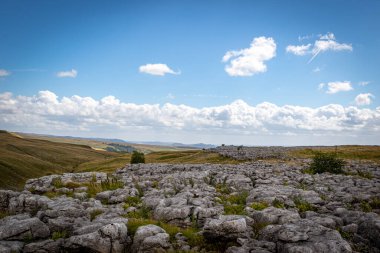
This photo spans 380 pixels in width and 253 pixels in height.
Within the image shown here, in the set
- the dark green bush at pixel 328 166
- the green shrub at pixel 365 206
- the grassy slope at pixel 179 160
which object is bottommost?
the grassy slope at pixel 179 160

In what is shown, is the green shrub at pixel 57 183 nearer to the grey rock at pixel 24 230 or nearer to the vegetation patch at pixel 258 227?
the grey rock at pixel 24 230

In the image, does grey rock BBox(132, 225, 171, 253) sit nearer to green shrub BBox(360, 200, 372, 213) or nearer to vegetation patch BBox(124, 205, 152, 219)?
vegetation patch BBox(124, 205, 152, 219)

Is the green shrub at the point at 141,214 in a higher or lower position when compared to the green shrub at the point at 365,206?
lower

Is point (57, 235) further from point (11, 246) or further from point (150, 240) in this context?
point (150, 240)

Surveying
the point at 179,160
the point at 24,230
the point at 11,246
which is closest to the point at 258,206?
the point at 24,230

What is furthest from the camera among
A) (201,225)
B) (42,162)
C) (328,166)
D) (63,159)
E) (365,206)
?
(63,159)

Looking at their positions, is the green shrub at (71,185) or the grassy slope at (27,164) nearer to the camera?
the green shrub at (71,185)

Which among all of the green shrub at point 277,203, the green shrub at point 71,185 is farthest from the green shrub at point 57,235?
the green shrub at point 71,185

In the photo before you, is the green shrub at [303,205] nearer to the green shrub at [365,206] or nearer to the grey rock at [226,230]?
the green shrub at [365,206]

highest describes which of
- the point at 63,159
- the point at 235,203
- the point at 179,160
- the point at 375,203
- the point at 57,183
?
the point at 375,203

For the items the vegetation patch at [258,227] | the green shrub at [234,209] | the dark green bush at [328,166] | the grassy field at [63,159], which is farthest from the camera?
the grassy field at [63,159]

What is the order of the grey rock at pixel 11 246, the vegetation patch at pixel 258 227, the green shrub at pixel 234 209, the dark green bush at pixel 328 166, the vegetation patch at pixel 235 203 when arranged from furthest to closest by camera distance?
the dark green bush at pixel 328 166 < the vegetation patch at pixel 235 203 < the green shrub at pixel 234 209 < the vegetation patch at pixel 258 227 < the grey rock at pixel 11 246

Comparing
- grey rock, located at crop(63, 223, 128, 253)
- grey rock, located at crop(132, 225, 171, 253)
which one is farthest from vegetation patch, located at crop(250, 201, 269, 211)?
grey rock, located at crop(63, 223, 128, 253)

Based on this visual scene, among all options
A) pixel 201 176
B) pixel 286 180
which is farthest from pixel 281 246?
pixel 201 176
